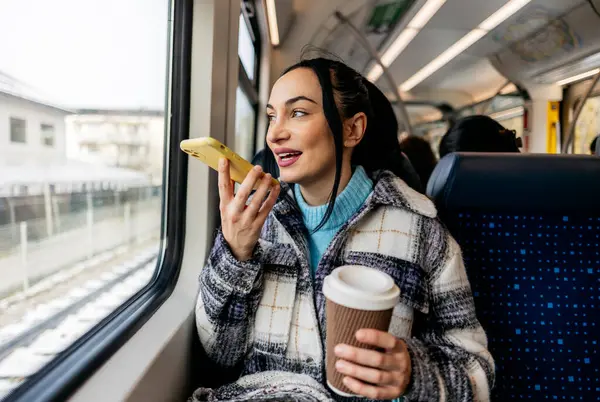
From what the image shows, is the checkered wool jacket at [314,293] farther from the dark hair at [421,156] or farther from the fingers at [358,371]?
the dark hair at [421,156]

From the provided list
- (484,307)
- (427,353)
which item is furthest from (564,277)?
(427,353)

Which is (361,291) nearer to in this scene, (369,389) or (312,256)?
(369,389)

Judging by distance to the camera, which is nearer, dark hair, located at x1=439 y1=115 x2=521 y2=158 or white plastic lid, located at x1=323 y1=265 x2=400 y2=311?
white plastic lid, located at x1=323 y1=265 x2=400 y2=311

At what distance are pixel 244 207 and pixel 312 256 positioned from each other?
0.28m

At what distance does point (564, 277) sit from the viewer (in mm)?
1309

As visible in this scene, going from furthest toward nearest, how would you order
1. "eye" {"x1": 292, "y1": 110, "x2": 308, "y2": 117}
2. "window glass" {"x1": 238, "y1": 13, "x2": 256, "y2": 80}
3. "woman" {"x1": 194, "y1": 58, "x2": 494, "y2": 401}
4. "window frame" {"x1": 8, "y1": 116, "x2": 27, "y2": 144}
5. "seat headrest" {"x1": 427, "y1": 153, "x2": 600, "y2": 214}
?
"window glass" {"x1": 238, "y1": 13, "x2": 256, "y2": 80}
"seat headrest" {"x1": 427, "y1": 153, "x2": 600, "y2": 214}
"eye" {"x1": 292, "y1": 110, "x2": 308, "y2": 117}
"woman" {"x1": 194, "y1": 58, "x2": 494, "y2": 401}
"window frame" {"x1": 8, "y1": 116, "x2": 27, "y2": 144}

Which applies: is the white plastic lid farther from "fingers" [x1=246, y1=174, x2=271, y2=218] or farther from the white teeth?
the white teeth

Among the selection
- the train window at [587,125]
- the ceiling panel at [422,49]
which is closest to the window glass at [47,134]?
the ceiling panel at [422,49]

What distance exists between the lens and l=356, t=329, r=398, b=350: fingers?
651 millimetres

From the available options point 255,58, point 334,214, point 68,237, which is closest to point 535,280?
point 334,214

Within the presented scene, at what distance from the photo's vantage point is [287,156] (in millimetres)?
1103

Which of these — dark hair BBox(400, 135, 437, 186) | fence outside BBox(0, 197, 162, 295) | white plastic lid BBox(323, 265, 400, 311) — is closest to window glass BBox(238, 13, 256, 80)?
dark hair BBox(400, 135, 437, 186)

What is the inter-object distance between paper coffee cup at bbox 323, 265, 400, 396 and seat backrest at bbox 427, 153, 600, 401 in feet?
2.28

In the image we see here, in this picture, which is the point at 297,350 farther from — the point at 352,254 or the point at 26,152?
the point at 26,152
